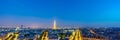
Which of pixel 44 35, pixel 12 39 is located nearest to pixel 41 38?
pixel 44 35

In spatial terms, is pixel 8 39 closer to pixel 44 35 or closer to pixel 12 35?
pixel 12 35

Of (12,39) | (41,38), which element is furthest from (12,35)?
(41,38)

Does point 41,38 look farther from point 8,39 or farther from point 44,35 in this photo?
point 8,39

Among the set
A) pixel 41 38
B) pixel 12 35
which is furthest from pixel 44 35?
pixel 12 35

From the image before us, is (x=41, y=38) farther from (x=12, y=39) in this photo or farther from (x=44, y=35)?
(x=12, y=39)

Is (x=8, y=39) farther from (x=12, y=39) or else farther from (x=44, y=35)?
(x=44, y=35)

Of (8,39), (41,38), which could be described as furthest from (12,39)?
(41,38)
